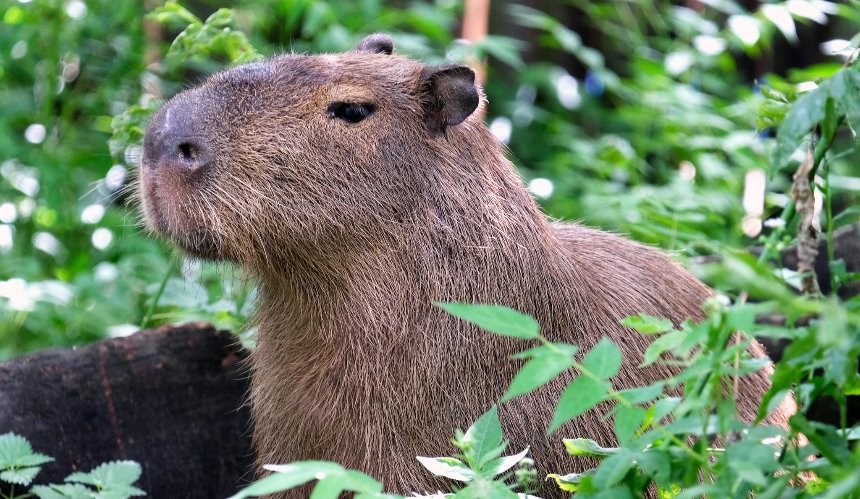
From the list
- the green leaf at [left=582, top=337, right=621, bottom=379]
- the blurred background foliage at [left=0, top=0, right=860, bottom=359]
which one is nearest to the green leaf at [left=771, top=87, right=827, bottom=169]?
the green leaf at [left=582, top=337, right=621, bottom=379]

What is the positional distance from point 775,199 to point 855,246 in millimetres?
745

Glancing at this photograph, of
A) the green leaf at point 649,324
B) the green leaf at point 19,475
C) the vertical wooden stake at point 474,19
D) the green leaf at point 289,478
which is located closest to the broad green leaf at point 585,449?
the green leaf at point 649,324

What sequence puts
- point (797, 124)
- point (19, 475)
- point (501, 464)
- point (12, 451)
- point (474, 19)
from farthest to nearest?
point (474, 19) < point (12, 451) < point (19, 475) < point (501, 464) < point (797, 124)

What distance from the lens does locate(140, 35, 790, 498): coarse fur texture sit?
3365mm

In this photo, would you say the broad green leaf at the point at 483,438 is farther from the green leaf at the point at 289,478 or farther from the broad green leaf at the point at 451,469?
the green leaf at the point at 289,478

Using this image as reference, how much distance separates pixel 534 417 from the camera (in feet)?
11.0

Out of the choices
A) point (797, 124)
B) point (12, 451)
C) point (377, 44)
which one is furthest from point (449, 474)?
point (377, 44)

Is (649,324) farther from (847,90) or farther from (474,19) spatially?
(474,19)

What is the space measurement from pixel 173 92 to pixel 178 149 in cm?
149

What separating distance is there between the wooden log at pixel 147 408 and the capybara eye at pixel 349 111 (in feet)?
3.89

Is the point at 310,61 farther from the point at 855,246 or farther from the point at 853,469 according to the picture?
the point at 855,246

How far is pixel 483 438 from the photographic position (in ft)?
8.23

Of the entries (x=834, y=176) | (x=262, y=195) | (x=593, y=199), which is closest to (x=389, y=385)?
(x=262, y=195)

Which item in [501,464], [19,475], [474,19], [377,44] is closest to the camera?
[501,464]
